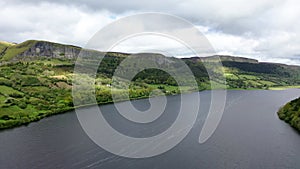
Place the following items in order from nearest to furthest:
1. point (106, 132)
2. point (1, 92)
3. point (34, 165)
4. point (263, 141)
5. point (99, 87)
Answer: point (34, 165)
point (263, 141)
point (106, 132)
point (1, 92)
point (99, 87)

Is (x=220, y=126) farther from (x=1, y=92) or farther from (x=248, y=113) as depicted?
(x=1, y=92)

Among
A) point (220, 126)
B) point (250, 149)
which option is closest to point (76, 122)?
point (220, 126)

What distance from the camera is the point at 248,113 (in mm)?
74375

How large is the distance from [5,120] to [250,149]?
172ft

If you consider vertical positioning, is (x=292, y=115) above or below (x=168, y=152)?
above

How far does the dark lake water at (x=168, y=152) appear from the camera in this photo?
3675 cm

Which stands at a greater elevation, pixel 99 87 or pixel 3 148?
pixel 99 87

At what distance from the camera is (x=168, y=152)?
136ft

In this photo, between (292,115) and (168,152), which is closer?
(168,152)

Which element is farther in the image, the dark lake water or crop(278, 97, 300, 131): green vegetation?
crop(278, 97, 300, 131): green vegetation

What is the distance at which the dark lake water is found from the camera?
3675 centimetres

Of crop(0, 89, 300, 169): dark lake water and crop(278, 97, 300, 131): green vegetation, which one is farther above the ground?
crop(278, 97, 300, 131): green vegetation

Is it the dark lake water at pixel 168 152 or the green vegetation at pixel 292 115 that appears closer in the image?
the dark lake water at pixel 168 152

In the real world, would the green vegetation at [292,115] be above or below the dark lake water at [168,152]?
above
